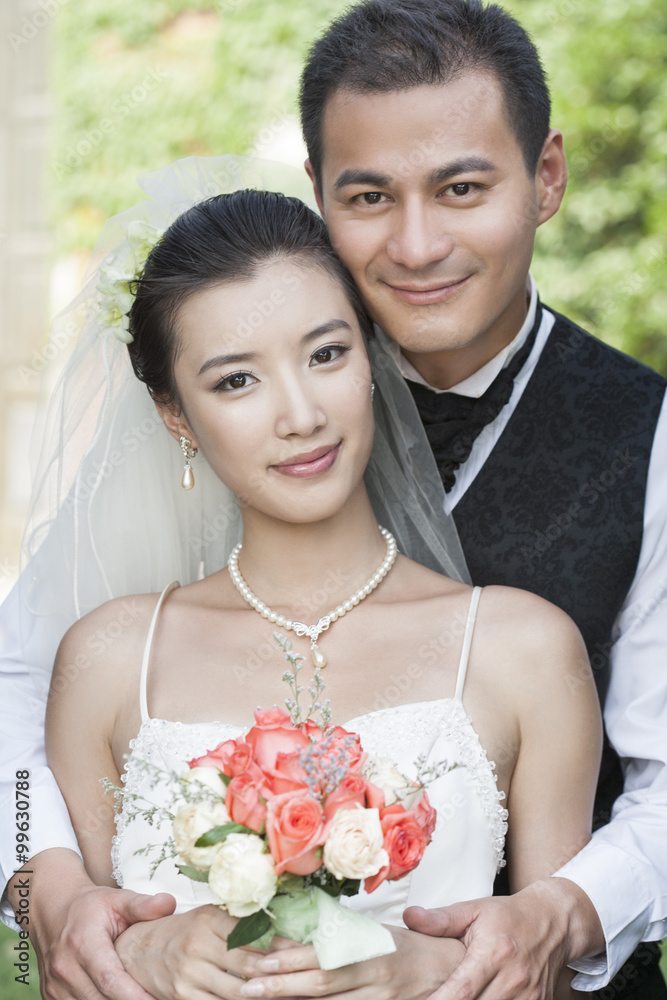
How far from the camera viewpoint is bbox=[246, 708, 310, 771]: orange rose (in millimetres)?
1826

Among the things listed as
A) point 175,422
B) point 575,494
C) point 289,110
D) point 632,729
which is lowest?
point 632,729

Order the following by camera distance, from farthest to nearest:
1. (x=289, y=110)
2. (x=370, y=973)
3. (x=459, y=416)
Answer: (x=289, y=110) < (x=459, y=416) < (x=370, y=973)

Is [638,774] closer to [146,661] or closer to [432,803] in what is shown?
[432,803]

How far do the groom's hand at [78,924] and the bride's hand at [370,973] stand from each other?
0.39 m

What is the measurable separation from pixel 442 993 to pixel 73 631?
1.33m

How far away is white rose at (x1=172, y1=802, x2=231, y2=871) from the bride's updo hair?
131 centimetres

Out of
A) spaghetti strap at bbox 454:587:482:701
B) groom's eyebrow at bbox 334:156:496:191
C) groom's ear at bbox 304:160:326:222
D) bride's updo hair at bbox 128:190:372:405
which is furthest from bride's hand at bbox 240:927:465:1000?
groom's ear at bbox 304:160:326:222

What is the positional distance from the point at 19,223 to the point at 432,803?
746cm

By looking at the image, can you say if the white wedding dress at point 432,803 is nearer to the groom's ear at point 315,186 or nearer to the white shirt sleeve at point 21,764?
the white shirt sleeve at point 21,764

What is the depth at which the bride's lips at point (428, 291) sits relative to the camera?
2.90m

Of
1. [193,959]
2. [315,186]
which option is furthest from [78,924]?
[315,186]

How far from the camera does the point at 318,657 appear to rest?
2695mm

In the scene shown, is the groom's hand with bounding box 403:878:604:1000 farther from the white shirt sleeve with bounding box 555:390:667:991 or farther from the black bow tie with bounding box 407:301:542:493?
the black bow tie with bounding box 407:301:542:493

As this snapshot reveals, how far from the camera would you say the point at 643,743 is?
9.27ft
